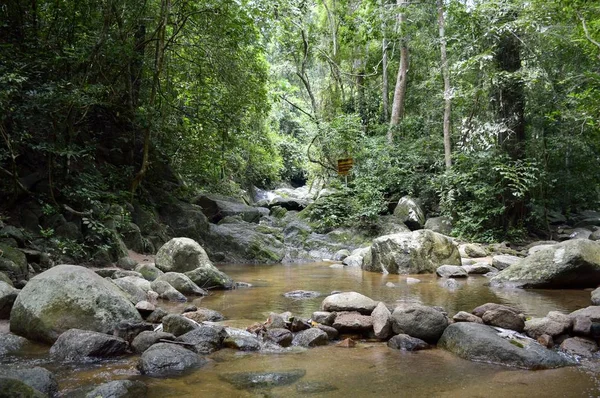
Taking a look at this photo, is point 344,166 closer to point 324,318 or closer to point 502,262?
point 502,262

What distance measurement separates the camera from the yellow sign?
15922 millimetres

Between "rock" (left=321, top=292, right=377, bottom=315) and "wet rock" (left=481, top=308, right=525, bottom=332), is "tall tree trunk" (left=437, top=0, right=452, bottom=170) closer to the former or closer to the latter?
"rock" (left=321, top=292, right=377, bottom=315)

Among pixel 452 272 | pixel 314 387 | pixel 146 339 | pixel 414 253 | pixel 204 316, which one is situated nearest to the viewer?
pixel 314 387

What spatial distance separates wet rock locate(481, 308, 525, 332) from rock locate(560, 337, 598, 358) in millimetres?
405

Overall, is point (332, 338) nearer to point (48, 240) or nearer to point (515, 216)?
point (48, 240)

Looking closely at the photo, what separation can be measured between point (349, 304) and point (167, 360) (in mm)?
2198

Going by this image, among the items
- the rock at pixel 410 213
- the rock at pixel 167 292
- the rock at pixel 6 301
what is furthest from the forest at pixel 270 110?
the rock at pixel 6 301

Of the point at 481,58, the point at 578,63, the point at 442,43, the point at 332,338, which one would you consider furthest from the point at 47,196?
the point at 578,63

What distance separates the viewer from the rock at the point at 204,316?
15.5ft

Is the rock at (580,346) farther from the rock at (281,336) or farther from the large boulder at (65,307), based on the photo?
the large boulder at (65,307)

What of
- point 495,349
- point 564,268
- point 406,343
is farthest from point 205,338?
point 564,268

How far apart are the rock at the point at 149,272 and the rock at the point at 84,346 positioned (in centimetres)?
322

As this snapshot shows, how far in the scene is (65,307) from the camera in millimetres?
3926

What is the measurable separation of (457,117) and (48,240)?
13969 mm
